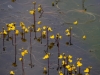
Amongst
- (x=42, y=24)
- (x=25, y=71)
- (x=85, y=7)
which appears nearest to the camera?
(x=25, y=71)

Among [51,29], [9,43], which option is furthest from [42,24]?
[9,43]

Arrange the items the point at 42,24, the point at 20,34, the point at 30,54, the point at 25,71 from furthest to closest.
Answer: the point at 42,24, the point at 20,34, the point at 30,54, the point at 25,71

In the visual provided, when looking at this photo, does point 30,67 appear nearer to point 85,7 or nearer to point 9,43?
point 9,43

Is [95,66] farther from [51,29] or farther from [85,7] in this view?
[85,7]

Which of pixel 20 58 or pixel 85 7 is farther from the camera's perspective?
pixel 85 7

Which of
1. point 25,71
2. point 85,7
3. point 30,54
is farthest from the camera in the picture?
point 85,7

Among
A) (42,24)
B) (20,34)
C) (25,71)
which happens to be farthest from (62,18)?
(25,71)

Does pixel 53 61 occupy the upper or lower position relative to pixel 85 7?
lower
